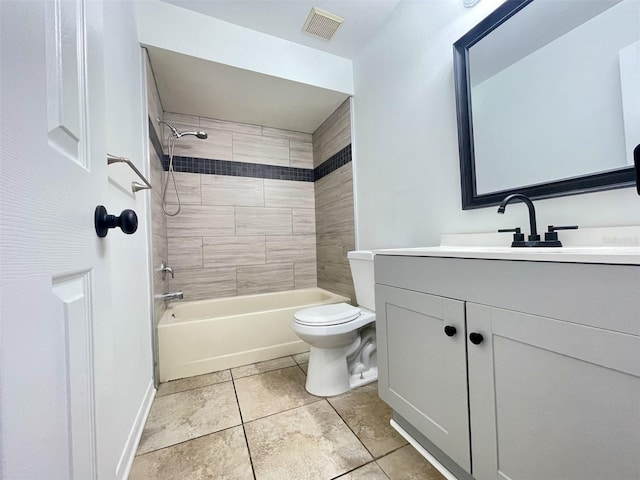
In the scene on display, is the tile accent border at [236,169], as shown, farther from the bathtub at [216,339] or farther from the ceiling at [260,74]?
the bathtub at [216,339]

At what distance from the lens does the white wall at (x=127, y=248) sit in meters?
0.96

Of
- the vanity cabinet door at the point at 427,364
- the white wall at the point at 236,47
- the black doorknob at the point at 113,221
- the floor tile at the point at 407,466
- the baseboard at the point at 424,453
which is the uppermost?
the white wall at the point at 236,47

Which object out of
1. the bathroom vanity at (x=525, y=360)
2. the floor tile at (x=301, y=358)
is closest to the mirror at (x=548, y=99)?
the bathroom vanity at (x=525, y=360)

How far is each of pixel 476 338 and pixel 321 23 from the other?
6.97 feet

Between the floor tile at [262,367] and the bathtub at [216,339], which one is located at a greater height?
the bathtub at [216,339]

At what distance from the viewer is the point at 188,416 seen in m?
1.32

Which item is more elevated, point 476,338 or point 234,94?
point 234,94

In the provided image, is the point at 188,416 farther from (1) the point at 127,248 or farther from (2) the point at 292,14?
(2) the point at 292,14

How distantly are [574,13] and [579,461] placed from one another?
4.74 feet

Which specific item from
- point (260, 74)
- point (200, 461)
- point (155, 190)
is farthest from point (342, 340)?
Answer: point (260, 74)

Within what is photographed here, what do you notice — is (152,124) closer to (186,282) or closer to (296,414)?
(186,282)

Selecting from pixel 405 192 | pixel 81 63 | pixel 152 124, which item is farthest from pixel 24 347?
pixel 152 124

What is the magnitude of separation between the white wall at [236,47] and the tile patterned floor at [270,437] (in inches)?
84.6

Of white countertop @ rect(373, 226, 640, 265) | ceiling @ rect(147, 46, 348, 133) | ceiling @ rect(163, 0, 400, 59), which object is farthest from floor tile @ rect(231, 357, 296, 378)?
ceiling @ rect(163, 0, 400, 59)
